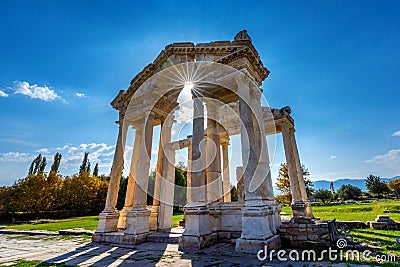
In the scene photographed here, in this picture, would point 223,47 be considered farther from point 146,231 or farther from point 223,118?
point 146,231

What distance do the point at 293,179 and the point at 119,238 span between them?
10044 mm

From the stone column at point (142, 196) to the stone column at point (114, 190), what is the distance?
133 centimetres

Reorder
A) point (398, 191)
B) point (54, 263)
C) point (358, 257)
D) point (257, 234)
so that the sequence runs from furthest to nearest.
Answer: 1. point (398, 191)
2. point (257, 234)
3. point (54, 263)
4. point (358, 257)

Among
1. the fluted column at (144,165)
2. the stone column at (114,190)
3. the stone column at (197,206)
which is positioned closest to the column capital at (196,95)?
the stone column at (197,206)

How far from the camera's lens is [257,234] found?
655 cm

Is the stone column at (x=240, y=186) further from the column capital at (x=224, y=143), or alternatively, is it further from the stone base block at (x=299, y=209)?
the stone base block at (x=299, y=209)

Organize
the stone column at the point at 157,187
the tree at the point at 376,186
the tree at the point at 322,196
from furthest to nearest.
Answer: the tree at the point at 376,186 → the tree at the point at 322,196 → the stone column at the point at 157,187

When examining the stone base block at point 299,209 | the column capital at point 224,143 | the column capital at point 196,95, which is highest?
the column capital at point 196,95

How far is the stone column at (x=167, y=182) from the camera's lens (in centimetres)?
1168

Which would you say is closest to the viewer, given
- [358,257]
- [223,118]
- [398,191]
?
[358,257]

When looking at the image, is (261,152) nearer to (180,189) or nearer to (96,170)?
(180,189)

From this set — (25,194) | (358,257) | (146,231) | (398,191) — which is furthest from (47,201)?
(398,191)

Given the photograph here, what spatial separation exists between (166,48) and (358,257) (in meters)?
10.7

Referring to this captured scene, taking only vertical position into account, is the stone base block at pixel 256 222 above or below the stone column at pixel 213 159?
below
